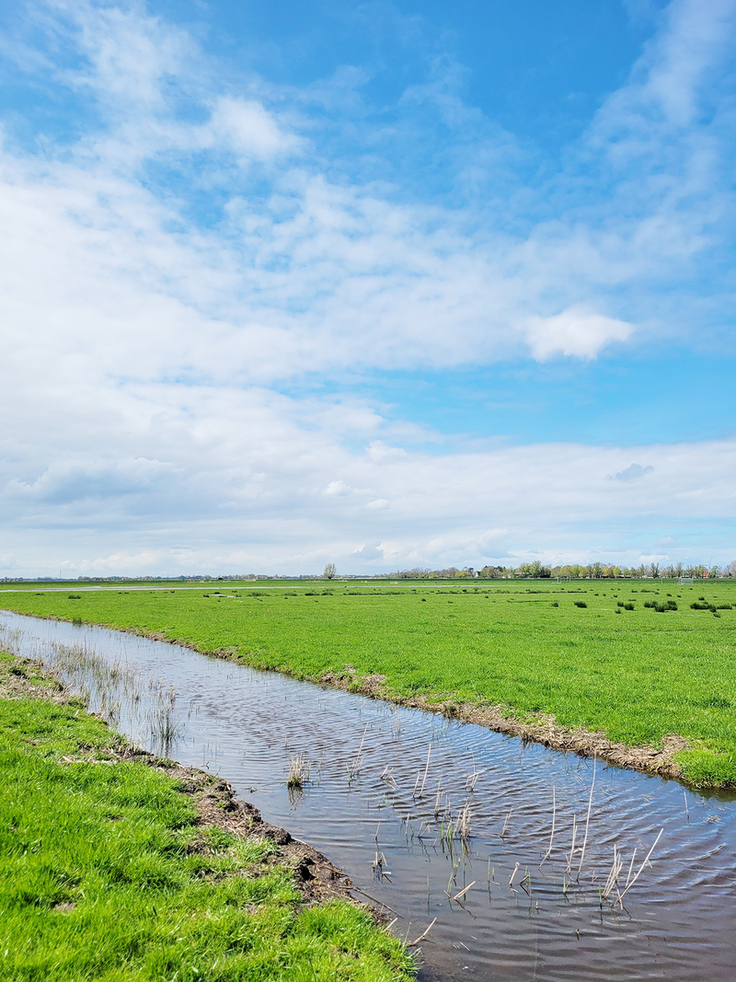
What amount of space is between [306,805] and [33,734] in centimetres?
878

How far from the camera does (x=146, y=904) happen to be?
27.0 feet

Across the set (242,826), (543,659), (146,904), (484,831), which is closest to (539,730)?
(484,831)

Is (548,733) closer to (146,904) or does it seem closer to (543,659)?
(543,659)

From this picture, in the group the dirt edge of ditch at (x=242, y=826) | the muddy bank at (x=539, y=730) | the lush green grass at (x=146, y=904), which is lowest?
the muddy bank at (x=539, y=730)

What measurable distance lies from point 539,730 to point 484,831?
8.92 meters

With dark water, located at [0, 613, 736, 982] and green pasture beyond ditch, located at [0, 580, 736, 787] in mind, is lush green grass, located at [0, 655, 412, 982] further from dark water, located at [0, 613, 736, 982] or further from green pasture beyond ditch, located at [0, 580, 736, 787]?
green pasture beyond ditch, located at [0, 580, 736, 787]

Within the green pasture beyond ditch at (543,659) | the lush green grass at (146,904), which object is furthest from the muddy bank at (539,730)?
the lush green grass at (146,904)

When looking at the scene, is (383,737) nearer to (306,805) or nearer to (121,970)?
(306,805)

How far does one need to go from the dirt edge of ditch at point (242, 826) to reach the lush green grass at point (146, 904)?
0.27 meters

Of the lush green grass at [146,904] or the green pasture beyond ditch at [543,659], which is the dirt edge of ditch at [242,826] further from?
the green pasture beyond ditch at [543,659]

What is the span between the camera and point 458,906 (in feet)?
32.0

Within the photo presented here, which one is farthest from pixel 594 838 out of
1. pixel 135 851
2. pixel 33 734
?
pixel 33 734

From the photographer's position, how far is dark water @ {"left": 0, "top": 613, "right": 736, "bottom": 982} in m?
8.87

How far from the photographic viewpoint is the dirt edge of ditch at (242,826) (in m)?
9.80
